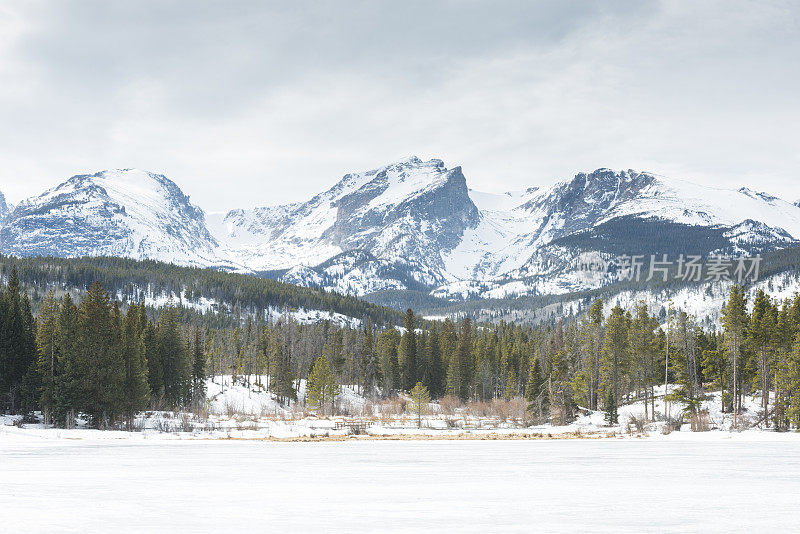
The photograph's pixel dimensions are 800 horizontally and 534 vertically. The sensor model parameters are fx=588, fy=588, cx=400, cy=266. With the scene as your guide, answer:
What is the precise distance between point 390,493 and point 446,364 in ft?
319

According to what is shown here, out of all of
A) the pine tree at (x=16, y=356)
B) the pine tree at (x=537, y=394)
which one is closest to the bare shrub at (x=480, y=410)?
the pine tree at (x=537, y=394)

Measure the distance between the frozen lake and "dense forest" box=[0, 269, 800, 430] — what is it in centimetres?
2226

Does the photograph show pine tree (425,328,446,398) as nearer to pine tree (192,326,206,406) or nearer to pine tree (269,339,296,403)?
A: pine tree (269,339,296,403)

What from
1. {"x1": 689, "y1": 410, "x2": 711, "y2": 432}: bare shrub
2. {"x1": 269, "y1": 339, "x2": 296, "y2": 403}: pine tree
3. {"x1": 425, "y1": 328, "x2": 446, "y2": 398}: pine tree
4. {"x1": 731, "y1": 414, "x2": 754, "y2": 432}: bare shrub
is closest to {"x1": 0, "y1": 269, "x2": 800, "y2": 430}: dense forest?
{"x1": 425, "y1": 328, "x2": 446, "y2": 398}: pine tree

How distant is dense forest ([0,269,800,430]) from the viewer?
152ft

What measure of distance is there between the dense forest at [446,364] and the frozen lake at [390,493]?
22.3 meters

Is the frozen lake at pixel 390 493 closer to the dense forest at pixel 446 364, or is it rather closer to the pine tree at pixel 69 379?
the pine tree at pixel 69 379

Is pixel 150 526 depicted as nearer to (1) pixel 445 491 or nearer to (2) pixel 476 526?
(2) pixel 476 526

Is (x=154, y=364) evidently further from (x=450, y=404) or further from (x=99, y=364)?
(x=450, y=404)

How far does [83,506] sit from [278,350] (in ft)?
307

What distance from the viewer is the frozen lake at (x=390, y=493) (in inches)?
431

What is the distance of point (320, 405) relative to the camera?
8881 centimetres

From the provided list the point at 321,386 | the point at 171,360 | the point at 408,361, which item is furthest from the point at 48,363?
the point at 408,361

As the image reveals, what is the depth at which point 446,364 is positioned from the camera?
11062 cm
